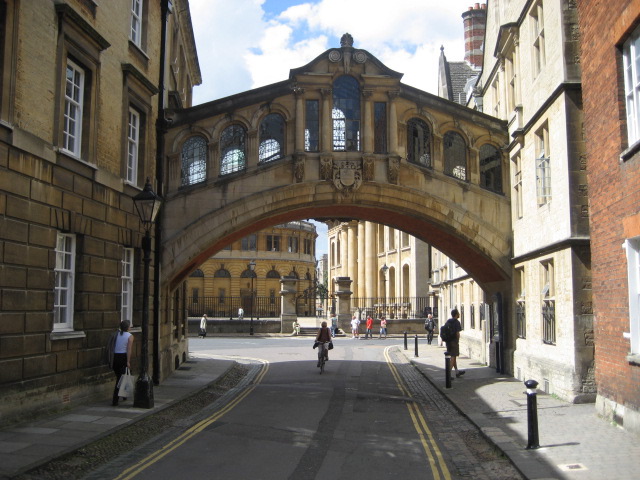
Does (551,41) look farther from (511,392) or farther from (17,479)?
(17,479)

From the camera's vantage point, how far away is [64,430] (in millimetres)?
9234

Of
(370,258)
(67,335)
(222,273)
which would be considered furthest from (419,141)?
(222,273)

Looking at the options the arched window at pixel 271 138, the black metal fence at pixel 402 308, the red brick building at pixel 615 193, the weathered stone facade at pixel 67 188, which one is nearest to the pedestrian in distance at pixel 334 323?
the black metal fence at pixel 402 308

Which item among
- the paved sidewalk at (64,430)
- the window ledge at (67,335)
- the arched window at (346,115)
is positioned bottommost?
the paved sidewalk at (64,430)

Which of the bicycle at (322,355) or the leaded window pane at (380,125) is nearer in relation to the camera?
the leaded window pane at (380,125)

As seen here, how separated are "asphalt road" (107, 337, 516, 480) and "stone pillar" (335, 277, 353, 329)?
23504mm

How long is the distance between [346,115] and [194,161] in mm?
4333

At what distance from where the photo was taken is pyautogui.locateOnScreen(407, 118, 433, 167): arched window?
59.4ft

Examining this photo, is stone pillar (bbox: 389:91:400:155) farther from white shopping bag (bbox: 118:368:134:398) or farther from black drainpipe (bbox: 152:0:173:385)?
white shopping bag (bbox: 118:368:134:398)

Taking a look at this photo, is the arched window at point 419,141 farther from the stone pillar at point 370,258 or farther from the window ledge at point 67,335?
the stone pillar at point 370,258

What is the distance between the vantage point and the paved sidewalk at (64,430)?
7437mm

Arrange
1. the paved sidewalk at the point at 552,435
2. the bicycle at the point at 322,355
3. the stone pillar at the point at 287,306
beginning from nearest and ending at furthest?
the paved sidewalk at the point at 552,435
the bicycle at the point at 322,355
the stone pillar at the point at 287,306

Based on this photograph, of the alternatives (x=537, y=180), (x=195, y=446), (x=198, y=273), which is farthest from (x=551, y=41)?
(x=198, y=273)

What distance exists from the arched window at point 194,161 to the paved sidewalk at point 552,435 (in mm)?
8426
